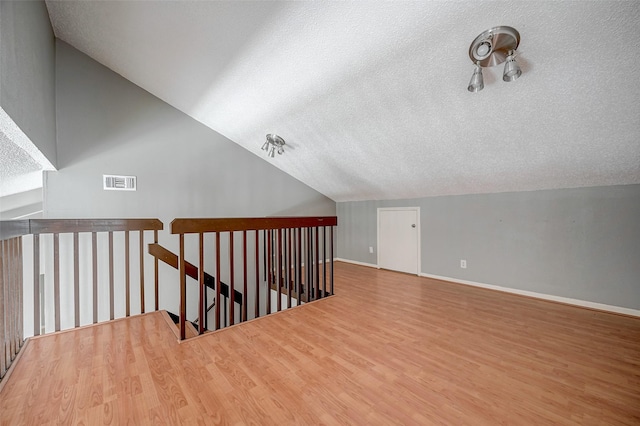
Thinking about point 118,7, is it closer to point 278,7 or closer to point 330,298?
point 278,7

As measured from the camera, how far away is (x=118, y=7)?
6.77ft

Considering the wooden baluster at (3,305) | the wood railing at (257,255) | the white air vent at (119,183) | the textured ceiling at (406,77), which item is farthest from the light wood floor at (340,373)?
the white air vent at (119,183)

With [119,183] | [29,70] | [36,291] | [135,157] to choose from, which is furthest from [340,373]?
[135,157]

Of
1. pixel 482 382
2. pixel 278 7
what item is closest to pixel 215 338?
pixel 482 382

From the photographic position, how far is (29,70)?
1793 millimetres

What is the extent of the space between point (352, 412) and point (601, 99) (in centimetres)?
255

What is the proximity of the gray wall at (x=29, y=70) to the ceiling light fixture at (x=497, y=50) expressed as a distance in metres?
2.59

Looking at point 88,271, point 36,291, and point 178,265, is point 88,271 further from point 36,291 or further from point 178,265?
point 178,265

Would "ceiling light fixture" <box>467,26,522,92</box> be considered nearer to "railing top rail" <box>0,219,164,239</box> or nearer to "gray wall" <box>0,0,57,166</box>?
"gray wall" <box>0,0,57,166</box>

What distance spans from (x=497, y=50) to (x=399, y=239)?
3013 mm

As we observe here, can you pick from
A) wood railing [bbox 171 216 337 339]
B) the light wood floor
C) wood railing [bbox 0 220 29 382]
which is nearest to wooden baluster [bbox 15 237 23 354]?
wood railing [bbox 0 220 29 382]

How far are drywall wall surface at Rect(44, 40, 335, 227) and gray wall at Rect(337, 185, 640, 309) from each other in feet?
9.64

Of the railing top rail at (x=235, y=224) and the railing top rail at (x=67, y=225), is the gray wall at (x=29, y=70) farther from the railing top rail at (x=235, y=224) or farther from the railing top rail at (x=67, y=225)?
the railing top rail at (x=235, y=224)

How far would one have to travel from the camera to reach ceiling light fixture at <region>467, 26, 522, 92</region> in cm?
152
